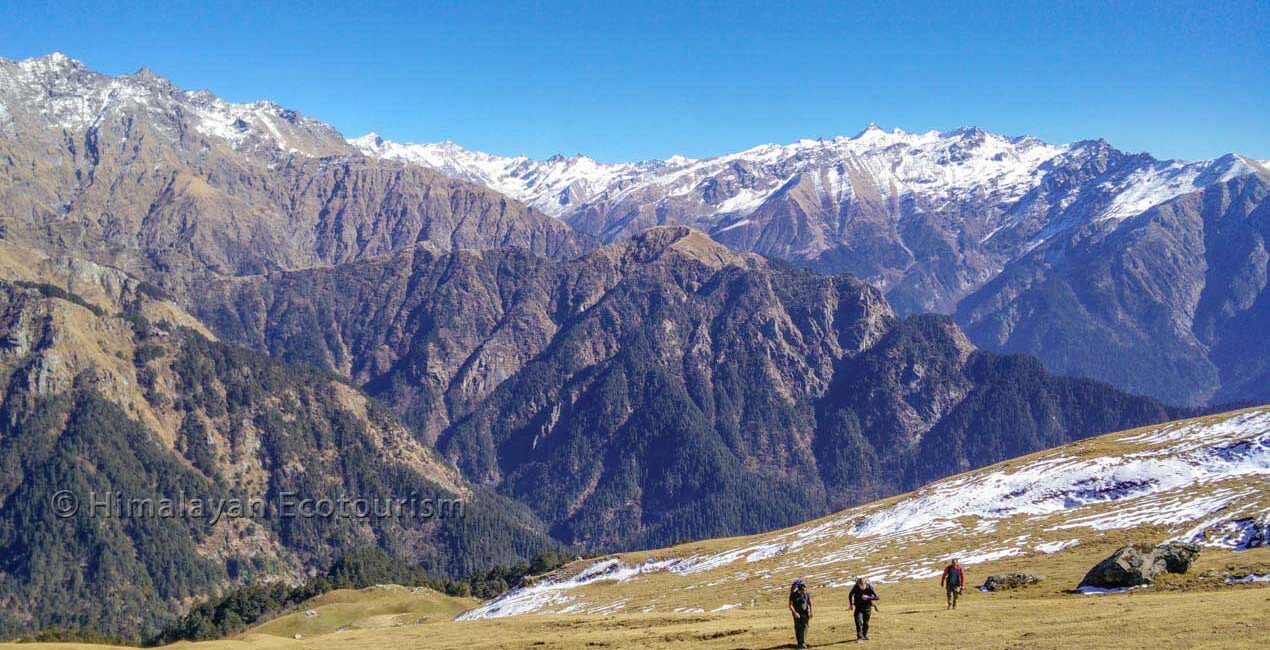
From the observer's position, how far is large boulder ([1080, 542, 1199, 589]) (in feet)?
224

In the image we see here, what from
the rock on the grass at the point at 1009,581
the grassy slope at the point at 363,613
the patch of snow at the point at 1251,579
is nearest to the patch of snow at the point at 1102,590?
the patch of snow at the point at 1251,579

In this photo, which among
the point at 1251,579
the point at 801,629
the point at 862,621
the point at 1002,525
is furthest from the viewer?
the point at 1002,525

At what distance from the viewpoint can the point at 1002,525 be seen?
114m

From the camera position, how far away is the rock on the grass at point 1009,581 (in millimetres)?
75312

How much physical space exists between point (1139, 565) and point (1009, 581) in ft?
32.0

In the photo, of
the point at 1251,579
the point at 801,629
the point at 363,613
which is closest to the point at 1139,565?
the point at 1251,579

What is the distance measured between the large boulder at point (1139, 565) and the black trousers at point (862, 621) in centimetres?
2289

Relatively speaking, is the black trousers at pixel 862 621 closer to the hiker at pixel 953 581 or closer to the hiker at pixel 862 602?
the hiker at pixel 862 602

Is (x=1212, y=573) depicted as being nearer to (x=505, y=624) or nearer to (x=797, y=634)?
(x=797, y=634)

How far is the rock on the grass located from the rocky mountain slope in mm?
2969

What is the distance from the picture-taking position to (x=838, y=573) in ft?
350

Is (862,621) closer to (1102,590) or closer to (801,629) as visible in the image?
(801,629)

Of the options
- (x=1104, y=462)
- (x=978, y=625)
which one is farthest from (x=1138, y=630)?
(x=1104, y=462)

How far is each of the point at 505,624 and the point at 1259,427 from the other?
89522 millimetres
